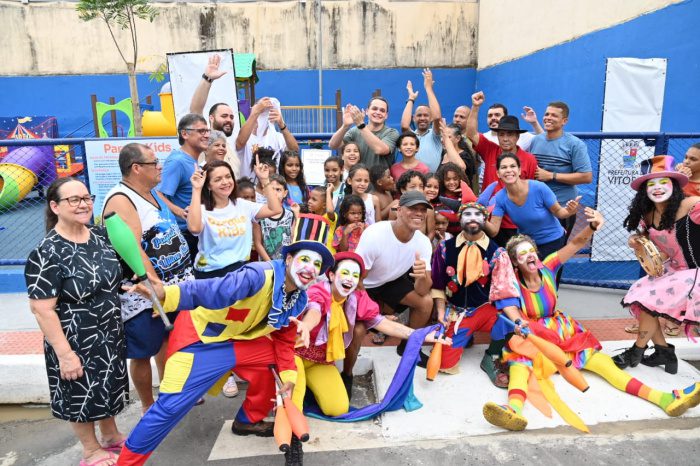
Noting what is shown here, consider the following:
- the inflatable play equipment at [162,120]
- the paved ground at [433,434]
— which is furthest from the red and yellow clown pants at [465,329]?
the inflatable play equipment at [162,120]

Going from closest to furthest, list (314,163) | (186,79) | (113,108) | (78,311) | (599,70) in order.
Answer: (78,311), (314,163), (186,79), (599,70), (113,108)

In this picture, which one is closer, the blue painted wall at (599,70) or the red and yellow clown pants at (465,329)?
the red and yellow clown pants at (465,329)

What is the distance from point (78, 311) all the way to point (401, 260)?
222cm

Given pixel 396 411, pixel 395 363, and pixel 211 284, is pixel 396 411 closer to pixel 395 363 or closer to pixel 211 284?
pixel 395 363

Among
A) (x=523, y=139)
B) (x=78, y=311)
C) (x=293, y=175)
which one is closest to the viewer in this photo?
(x=78, y=311)

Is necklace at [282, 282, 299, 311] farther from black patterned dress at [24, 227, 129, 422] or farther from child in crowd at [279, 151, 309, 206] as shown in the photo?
child in crowd at [279, 151, 309, 206]

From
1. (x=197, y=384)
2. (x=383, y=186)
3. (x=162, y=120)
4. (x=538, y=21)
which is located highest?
(x=538, y=21)

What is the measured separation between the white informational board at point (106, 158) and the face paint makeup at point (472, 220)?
3.09 metres

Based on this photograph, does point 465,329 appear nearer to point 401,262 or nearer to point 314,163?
point 401,262

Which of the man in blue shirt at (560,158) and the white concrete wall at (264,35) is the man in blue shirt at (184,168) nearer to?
the man in blue shirt at (560,158)

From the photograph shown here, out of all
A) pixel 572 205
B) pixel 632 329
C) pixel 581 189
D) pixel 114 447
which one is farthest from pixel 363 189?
pixel 581 189

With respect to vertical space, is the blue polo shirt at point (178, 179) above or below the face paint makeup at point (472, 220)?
above

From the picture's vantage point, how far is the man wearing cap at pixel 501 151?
172 inches

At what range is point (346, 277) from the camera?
10.8 ft
